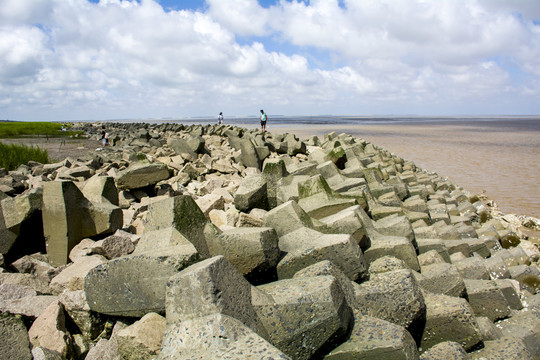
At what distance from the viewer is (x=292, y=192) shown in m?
5.06

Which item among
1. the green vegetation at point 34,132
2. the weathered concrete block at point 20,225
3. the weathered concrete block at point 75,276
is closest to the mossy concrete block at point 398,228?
the weathered concrete block at point 75,276

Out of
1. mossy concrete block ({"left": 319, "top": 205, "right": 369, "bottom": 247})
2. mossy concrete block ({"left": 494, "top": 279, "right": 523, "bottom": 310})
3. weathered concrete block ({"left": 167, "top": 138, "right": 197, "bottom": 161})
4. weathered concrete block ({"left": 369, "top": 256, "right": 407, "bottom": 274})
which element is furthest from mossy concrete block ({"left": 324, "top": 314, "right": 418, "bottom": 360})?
weathered concrete block ({"left": 167, "top": 138, "right": 197, "bottom": 161})

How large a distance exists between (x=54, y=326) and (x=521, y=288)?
422cm

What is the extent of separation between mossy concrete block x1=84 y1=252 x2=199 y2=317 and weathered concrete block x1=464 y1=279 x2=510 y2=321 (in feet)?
7.75

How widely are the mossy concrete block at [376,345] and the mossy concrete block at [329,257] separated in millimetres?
616

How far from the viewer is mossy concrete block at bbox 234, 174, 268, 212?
15.1 ft

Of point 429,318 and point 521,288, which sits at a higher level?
point 429,318

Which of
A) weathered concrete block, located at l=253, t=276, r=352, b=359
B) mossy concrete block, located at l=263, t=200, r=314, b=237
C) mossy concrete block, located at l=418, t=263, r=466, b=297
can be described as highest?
mossy concrete block, located at l=263, t=200, r=314, b=237

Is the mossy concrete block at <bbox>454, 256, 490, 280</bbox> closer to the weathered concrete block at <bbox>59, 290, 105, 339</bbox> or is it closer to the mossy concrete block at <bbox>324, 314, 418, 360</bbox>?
the mossy concrete block at <bbox>324, 314, 418, 360</bbox>

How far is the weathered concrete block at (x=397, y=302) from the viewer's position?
2.53 m

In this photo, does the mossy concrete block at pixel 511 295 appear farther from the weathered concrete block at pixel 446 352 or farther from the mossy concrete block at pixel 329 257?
the mossy concrete block at pixel 329 257

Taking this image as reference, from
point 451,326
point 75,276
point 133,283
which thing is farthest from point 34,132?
point 451,326

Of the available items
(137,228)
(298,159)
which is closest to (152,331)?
(137,228)

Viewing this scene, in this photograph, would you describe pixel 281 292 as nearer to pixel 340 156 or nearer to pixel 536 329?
pixel 536 329
